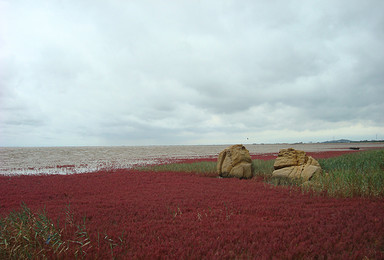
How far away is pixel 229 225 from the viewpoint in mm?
7090

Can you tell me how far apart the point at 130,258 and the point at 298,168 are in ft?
49.4

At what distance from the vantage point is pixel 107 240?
19.9ft

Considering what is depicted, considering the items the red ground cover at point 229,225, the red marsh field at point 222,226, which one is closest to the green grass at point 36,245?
the red marsh field at point 222,226

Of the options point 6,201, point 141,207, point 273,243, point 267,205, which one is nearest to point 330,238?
point 273,243

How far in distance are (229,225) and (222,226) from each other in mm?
256

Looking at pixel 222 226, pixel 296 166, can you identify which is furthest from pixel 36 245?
pixel 296 166

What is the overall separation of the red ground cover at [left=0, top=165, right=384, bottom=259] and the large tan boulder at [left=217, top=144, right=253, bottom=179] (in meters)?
6.92

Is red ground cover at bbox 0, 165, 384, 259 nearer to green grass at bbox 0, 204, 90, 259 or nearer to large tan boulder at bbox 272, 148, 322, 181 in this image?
green grass at bbox 0, 204, 90, 259

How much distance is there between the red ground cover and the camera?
17.6 ft

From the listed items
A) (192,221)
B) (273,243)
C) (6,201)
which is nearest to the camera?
(273,243)

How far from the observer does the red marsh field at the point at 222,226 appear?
532cm

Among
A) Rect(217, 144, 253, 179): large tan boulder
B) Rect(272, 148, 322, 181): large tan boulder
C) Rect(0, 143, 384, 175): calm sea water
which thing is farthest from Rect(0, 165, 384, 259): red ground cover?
Rect(0, 143, 384, 175): calm sea water

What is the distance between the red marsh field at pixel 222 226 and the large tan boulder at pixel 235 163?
22.9 feet

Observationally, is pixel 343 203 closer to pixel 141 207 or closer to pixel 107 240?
pixel 141 207
